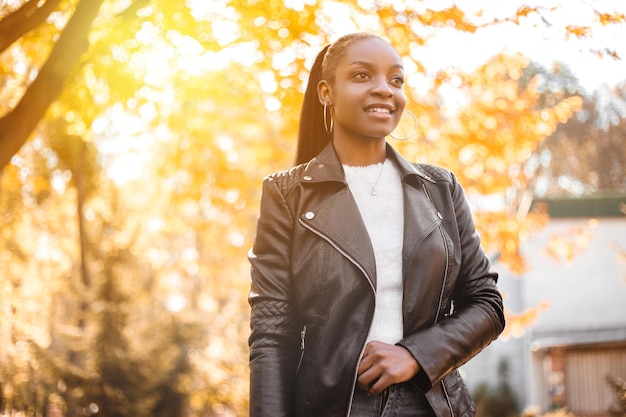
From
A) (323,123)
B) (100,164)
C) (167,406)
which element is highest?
(323,123)

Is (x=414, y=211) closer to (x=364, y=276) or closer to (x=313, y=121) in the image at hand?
(x=364, y=276)

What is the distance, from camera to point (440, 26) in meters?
6.46

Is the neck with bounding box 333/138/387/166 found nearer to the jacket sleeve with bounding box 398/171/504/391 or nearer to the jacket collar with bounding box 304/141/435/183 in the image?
the jacket collar with bounding box 304/141/435/183

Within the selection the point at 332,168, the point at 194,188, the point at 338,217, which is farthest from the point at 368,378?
the point at 194,188

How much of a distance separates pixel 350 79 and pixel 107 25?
5316 mm

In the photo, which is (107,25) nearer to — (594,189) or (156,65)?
(156,65)

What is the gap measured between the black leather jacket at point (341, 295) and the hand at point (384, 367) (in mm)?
24

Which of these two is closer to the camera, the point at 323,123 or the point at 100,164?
the point at 323,123

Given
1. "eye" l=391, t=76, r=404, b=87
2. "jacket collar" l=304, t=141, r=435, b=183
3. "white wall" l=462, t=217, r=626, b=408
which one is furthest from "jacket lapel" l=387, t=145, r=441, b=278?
"white wall" l=462, t=217, r=626, b=408

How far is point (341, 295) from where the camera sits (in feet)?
6.78

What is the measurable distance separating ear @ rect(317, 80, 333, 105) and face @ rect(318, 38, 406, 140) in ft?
0.27

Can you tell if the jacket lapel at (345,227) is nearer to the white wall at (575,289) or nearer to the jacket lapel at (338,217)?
the jacket lapel at (338,217)

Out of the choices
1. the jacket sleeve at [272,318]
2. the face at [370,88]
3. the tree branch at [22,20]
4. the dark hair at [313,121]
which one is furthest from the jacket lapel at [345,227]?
the tree branch at [22,20]

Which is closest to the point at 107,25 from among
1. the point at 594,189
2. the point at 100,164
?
the point at 100,164
